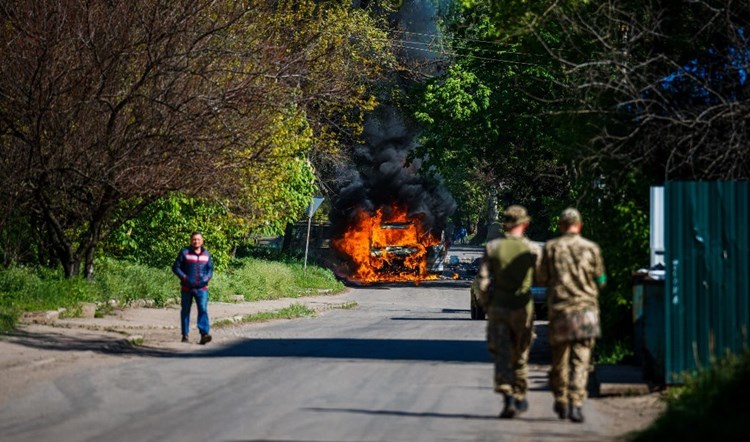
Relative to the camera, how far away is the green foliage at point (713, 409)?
8.64 metres

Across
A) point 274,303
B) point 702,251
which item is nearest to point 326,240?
point 274,303

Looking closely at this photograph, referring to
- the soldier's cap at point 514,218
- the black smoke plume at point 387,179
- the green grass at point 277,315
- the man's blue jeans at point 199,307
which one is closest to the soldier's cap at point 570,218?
the soldier's cap at point 514,218

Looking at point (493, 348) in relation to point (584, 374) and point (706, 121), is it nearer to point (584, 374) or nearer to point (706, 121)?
point (584, 374)

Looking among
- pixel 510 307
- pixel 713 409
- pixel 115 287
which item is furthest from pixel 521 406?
pixel 115 287

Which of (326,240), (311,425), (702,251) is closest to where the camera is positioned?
(311,425)

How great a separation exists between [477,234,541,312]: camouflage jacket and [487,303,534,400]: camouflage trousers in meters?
0.08

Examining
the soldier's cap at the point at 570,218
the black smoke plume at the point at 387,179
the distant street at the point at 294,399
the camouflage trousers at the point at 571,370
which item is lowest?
the distant street at the point at 294,399

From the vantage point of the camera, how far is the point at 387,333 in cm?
2302

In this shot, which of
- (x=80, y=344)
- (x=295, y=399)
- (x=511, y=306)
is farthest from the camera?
(x=80, y=344)

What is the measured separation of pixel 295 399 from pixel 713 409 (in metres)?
4.23

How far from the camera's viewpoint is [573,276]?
11.1 meters

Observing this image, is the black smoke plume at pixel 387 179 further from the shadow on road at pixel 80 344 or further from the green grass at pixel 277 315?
the shadow on road at pixel 80 344

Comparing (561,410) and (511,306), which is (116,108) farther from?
(561,410)

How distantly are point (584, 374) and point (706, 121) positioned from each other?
5.40m
